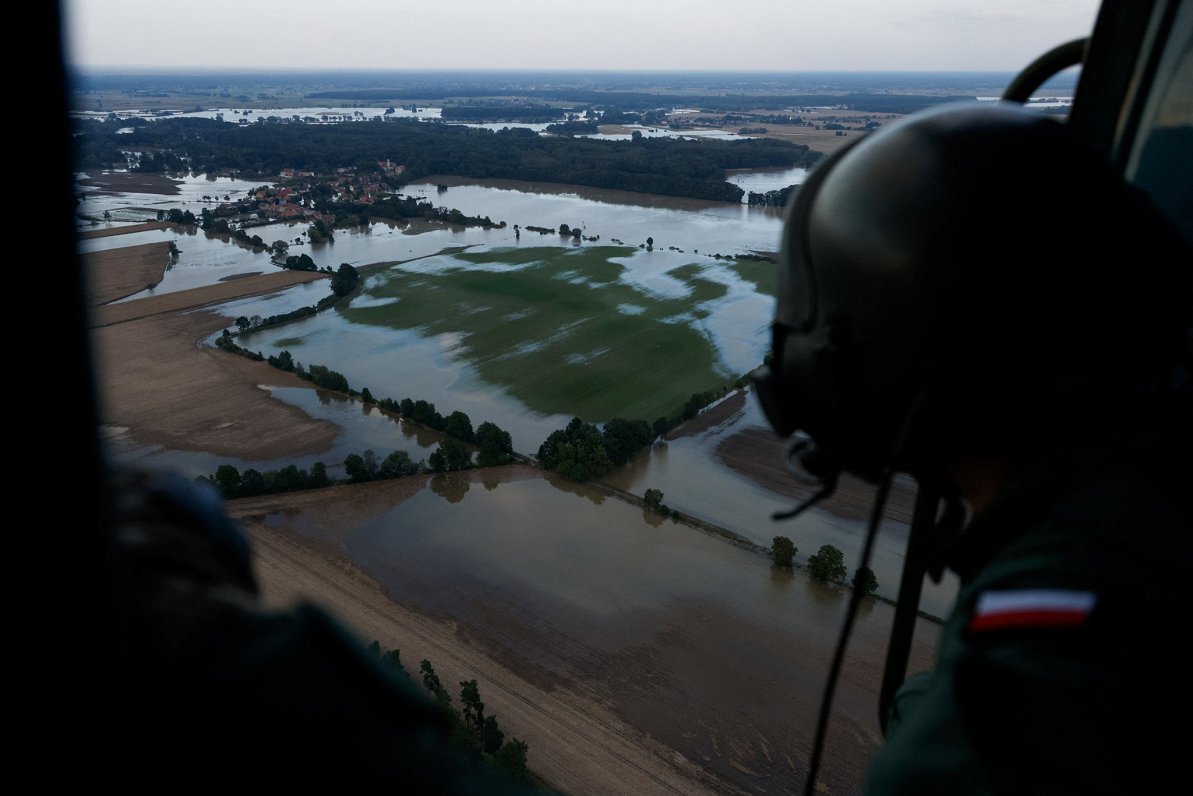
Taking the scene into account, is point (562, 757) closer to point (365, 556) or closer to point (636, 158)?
point (365, 556)

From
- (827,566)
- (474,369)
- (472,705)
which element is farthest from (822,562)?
(474,369)

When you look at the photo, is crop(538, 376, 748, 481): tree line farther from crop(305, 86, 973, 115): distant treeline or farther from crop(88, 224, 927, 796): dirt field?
crop(305, 86, 973, 115): distant treeline

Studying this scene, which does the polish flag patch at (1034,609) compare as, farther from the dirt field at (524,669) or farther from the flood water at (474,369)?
the dirt field at (524,669)

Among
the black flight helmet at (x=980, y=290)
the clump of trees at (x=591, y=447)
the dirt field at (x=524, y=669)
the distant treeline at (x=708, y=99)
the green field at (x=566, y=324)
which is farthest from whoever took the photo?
the distant treeline at (x=708, y=99)

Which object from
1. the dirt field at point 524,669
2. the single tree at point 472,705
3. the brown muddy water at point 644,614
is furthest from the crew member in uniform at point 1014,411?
the brown muddy water at point 644,614

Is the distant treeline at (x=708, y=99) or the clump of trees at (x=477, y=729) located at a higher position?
the distant treeline at (x=708, y=99)

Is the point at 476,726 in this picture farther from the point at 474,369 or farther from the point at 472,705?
the point at 474,369
